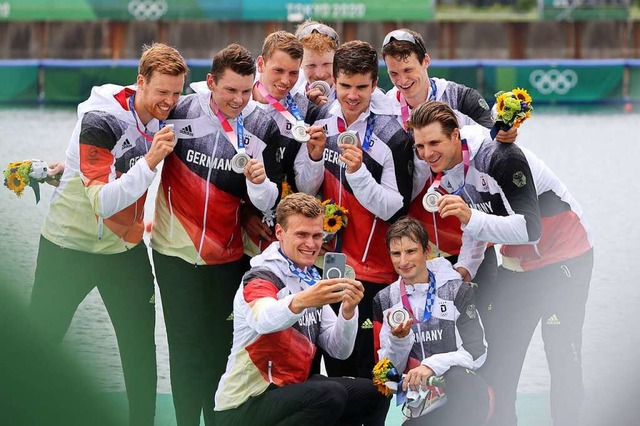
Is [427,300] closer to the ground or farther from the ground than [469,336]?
farther from the ground

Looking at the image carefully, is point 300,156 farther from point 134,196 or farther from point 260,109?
point 134,196

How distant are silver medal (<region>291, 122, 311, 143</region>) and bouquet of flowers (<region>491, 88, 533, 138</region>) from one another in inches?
27.9

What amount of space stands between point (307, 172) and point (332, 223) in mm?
248

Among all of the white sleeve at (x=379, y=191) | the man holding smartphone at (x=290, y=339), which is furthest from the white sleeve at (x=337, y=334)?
the white sleeve at (x=379, y=191)

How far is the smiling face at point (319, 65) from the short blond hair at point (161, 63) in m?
0.75

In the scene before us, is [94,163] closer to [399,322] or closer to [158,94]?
[158,94]

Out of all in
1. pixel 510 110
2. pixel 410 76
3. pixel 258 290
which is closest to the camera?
pixel 258 290

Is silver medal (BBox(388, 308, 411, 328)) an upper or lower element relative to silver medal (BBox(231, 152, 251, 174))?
lower

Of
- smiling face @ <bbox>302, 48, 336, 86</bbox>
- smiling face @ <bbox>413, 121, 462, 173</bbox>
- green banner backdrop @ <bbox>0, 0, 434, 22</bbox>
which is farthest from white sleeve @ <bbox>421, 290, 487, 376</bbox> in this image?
green banner backdrop @ <bbox>0, 0, 434, 22</bbox>

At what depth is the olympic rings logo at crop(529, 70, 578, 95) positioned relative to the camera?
2083cm

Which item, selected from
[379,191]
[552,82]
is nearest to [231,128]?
[379,191]

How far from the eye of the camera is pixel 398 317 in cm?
402

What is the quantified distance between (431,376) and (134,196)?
1.25 meters

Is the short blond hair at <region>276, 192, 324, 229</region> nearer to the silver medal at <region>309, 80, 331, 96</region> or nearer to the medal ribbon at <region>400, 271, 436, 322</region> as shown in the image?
the medal ribbon at <region>400, 271, 436, 322</region>
